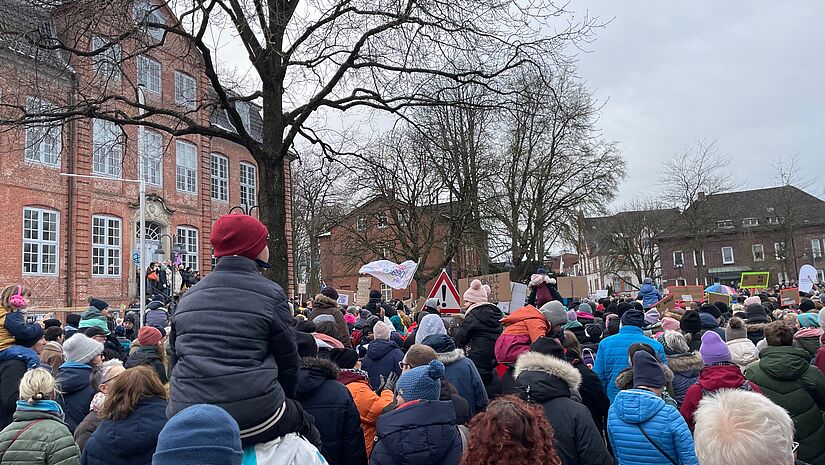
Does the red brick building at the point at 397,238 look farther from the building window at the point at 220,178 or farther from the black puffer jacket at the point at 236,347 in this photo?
the black puffer jacket at the point at 236,347

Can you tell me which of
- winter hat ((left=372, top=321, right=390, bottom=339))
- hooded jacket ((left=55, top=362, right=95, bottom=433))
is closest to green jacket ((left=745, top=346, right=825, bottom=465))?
winter hat ((left=372, top=321, right=390, bottom=339))

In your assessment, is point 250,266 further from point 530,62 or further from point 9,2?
point 530,62

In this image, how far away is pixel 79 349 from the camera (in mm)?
5617

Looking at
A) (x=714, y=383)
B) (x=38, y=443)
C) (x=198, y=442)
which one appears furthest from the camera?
(x=714, y=383)

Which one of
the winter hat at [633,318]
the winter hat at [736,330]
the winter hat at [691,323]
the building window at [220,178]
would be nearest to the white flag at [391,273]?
the winter hat at [691,323]

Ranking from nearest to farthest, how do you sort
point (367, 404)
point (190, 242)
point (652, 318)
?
1. point (367, 404)
2. point (652, 318)
3. point (190, 242)

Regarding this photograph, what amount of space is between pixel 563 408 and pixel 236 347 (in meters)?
2.29

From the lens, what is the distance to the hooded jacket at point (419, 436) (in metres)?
3.67

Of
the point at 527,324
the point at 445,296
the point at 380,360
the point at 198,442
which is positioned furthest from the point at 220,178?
the point at 198,442

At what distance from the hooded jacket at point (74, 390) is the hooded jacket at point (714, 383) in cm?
522

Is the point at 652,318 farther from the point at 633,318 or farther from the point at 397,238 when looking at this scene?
the point at 397,238

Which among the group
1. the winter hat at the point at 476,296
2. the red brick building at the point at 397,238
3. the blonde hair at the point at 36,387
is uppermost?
the red brick building at the point at 397,238

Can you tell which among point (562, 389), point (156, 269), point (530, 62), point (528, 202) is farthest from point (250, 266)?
point (528, 202)

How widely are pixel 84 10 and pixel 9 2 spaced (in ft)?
4.77
